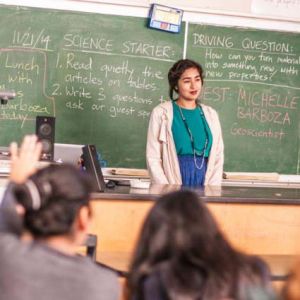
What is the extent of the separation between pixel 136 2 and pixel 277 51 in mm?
1224

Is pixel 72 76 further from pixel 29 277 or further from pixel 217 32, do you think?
pixel 29 277

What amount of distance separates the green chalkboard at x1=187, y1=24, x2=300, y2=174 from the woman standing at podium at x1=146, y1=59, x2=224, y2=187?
1.19 meters

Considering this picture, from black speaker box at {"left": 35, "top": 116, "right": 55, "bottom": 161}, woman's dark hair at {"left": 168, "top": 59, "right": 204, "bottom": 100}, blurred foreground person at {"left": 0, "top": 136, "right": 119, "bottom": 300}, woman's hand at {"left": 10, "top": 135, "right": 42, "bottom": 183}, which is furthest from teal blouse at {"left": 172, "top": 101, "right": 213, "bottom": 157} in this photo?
blurred foreground person at {"left": 0, "top": 136, "right": 119, "bottom": 300}

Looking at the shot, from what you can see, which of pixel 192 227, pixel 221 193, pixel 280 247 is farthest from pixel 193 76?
pixel 192 227

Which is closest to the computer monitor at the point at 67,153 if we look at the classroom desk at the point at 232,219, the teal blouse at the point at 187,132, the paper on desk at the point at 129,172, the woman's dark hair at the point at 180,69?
the classroom desk at the point at 232,219

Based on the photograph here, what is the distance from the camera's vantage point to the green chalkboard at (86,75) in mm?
5938

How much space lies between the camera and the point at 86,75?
6.11 metres

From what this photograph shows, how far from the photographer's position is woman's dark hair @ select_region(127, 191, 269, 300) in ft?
6.97

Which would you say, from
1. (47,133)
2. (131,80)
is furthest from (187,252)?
(131,80)

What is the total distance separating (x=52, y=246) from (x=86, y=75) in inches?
163

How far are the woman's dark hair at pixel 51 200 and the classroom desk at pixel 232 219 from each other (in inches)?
75.6

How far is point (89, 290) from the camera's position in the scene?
200 cm

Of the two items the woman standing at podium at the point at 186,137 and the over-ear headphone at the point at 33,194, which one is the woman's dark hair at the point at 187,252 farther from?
the woman standing at podium at the point at 186,137

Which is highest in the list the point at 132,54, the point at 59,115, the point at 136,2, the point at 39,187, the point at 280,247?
the point at 136,2
